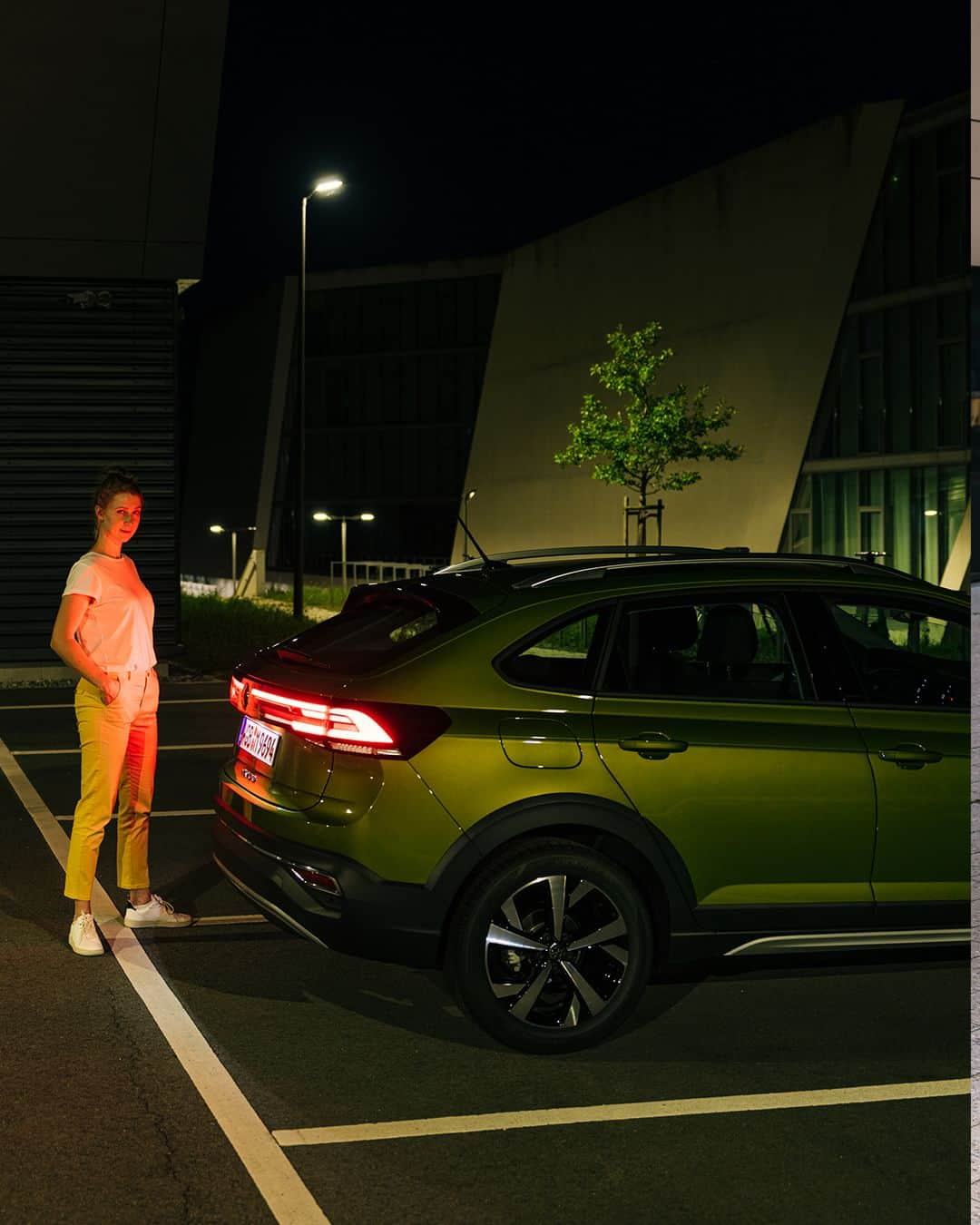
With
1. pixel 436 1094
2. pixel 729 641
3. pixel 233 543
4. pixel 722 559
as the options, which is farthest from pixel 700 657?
pixel 233 543

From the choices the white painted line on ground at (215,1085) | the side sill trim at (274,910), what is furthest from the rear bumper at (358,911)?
the white painted line on ground at (215,1085)

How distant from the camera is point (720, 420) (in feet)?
120

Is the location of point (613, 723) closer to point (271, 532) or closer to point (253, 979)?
point (253, 979)

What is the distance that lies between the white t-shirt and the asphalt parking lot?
4.03ft

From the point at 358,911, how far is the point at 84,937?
1.86m

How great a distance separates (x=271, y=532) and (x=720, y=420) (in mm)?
34213

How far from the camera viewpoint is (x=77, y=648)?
6773 mm

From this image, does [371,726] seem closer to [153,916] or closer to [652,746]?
[652,746]

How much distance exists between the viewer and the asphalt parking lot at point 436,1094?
4.29 metres

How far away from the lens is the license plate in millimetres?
5941

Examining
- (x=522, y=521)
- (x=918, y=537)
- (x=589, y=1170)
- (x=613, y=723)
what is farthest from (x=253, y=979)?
(x=522, y=521)

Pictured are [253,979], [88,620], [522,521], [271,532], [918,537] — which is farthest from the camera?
[271,532]

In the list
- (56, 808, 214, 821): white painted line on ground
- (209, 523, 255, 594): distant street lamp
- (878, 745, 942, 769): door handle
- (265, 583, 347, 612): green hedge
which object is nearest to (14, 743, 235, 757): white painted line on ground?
(56, 808, 214, 821): white painted line on ground

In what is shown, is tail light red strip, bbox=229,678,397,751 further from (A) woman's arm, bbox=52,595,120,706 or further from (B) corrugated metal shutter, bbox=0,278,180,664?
(B) corrugated metal shutter, bbox=0,278,180,664
